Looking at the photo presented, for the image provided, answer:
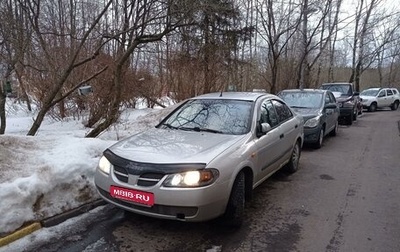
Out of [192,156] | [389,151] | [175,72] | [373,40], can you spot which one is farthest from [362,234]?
[373,40]

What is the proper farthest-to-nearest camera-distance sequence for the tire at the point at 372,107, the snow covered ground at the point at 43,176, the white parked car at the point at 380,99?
the tire at the point at 372,107 → the white parked car at the point at 380,99 → the snow covered ground at the point at 43,176

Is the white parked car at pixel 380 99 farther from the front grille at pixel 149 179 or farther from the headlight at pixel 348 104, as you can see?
the front grille at pixel 149 179

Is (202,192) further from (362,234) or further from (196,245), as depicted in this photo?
(362,234)

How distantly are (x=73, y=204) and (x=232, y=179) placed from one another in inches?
86.7

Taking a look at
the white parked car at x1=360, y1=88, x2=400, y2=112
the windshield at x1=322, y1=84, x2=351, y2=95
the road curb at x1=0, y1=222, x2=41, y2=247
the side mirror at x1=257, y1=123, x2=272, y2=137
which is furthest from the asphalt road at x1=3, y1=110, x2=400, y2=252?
the white parked car at x1=360, y1=88, x2=400, y2=112

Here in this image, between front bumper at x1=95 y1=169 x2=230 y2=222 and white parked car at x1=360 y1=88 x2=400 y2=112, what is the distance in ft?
75.8

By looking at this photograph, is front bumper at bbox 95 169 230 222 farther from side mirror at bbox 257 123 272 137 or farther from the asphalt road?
side mirror at bbox 257 123 272 137

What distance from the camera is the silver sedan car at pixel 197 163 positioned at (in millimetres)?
3432

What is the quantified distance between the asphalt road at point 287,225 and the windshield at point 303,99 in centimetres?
357

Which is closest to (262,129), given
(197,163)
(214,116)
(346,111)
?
(214,116)

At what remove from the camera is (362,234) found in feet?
13.0

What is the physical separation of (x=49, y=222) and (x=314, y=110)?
24.4 ft

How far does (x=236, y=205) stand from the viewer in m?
3.86


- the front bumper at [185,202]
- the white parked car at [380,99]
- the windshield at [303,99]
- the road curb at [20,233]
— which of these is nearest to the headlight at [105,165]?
the front bumper at [185,202]
